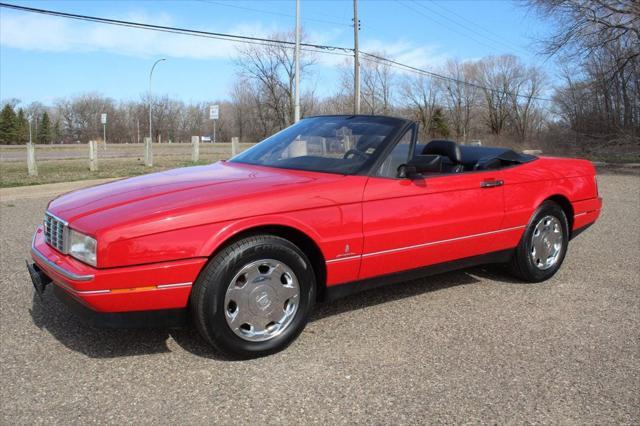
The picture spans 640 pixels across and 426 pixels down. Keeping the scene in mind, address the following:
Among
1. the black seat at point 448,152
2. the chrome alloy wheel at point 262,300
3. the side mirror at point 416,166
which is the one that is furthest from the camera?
the black seat at point 448,152

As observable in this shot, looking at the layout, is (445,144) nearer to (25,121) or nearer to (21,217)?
(21,217)

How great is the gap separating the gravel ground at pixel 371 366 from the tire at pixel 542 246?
0.20 metres

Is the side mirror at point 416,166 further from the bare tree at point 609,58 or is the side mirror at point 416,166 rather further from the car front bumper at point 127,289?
the bare tree at point 609,58

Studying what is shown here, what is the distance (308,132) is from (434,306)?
5.53 feet

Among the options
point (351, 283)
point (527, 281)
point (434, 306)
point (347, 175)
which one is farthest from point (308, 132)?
point (527, 281)

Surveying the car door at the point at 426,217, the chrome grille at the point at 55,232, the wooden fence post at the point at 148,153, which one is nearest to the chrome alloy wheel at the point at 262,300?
the car door at the point at 426,217

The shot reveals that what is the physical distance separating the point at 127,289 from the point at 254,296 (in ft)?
2.30

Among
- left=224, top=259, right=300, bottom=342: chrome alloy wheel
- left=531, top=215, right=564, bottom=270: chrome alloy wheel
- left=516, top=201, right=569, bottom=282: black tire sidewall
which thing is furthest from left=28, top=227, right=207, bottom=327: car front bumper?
left=531, top=215, right=564, bottom=270: chrome alloy wheel

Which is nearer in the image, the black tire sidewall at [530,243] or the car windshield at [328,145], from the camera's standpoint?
the car windshield at [328,145]

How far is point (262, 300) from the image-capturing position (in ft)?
10.2

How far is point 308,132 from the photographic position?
4.28 metres

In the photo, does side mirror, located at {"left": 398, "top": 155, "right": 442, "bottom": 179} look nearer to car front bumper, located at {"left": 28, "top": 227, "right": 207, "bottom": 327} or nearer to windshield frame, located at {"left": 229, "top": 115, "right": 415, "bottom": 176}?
windshield frame, located at {"left": 229, "top": 115, "right": 415, "bottom": 176}

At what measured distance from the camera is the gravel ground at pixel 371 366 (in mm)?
2564

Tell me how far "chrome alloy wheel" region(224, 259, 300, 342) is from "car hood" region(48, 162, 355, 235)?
1.16 feet
